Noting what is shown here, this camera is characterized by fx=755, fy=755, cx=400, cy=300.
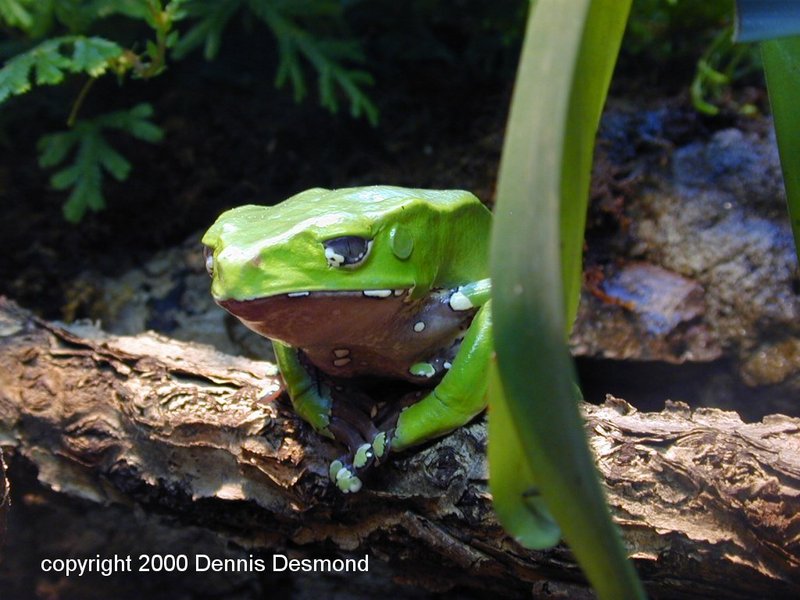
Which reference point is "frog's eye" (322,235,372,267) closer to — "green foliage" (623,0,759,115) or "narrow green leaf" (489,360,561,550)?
"narrow green leaf" (489,360,561,550)

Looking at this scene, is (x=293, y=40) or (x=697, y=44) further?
(x=697, y=44)

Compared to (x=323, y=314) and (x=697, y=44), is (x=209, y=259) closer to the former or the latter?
(x=323, y=314)

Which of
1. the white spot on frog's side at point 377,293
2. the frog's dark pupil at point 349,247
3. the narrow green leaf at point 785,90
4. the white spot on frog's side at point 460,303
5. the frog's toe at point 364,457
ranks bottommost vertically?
the frog's toe at point 364,457

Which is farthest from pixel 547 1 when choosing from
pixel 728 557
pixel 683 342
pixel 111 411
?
pixel 683 342

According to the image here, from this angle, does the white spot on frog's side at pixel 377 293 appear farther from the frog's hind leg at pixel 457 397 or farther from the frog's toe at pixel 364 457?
the frog's toe at pixel 364 457

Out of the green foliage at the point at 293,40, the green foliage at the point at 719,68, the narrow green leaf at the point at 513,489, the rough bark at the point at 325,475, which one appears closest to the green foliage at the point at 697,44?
the green foliage at the point at 719,68

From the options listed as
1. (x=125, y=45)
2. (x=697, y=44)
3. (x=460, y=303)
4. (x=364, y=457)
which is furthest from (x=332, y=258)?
(x=697, y=44)

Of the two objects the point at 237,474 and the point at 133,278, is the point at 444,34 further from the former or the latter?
the point at 237,474
